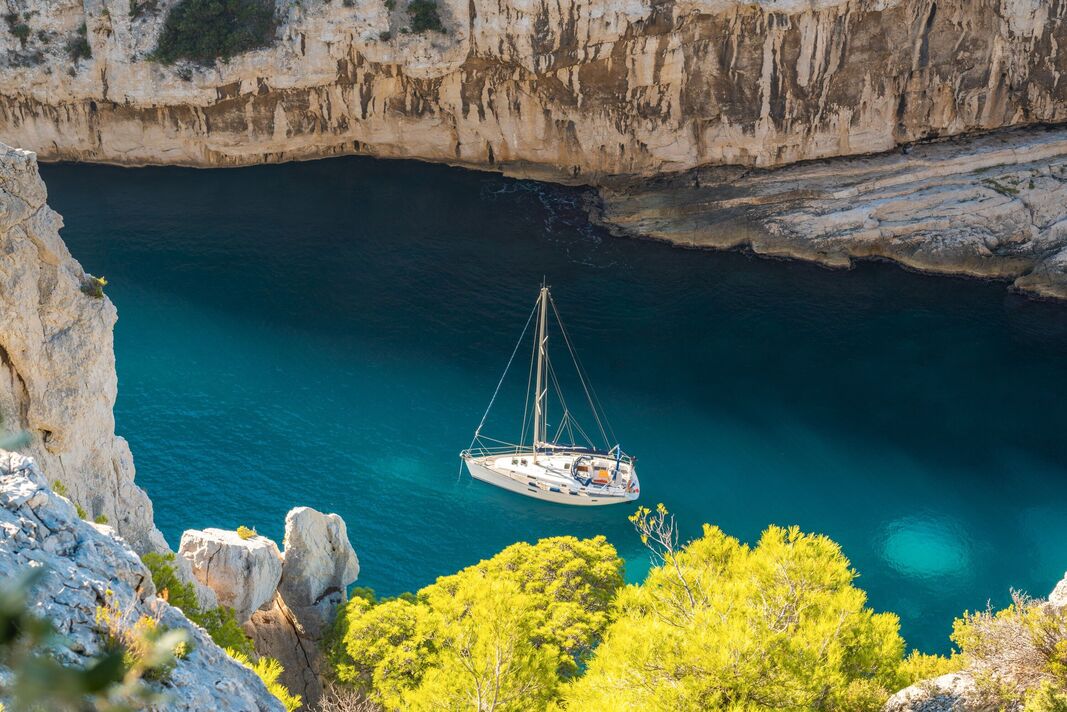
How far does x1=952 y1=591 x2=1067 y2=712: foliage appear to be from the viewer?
55.1 ft

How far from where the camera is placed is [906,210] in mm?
51062

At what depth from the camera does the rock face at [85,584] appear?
9516mm

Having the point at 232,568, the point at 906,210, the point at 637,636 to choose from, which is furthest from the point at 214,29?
the point at 637,636

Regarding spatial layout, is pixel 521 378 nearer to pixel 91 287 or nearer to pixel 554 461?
pixel 554 461

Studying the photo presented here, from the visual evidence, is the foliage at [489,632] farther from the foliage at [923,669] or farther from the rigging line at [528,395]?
the rigging line at [528,395]

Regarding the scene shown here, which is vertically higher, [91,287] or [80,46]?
[80,46]

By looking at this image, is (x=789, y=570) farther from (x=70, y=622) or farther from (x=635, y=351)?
(x=635, y=351)

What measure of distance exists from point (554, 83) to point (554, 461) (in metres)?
21.8

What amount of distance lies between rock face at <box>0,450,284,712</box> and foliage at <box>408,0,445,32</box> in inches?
1628

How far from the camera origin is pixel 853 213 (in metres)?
51.5

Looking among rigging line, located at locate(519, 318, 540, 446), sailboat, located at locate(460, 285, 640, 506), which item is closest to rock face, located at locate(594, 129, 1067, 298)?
rigging line, located at locate(519, 318, 540, 446)

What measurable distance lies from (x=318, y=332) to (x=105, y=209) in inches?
643

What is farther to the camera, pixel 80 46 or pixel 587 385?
pixel 80 46

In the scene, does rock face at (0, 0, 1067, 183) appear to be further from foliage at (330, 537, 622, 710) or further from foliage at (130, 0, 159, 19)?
foliage at (330, 537, 622, 710)
